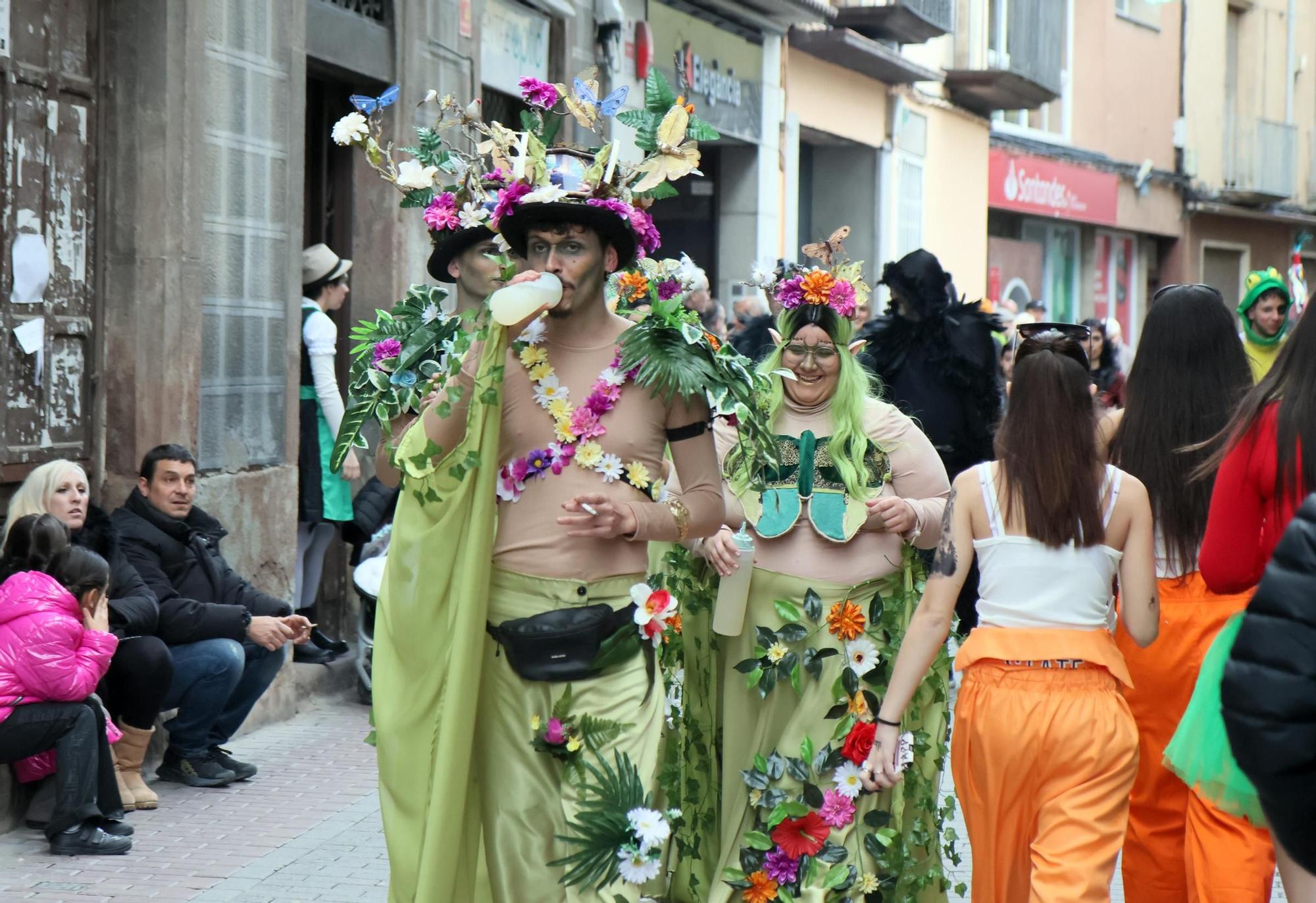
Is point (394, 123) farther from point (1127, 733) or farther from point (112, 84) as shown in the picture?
point (1127, 733)

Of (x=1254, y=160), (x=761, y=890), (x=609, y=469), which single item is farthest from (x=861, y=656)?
(x=1254, y=160)

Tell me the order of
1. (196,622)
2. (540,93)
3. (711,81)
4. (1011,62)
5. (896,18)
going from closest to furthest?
(540,93)
(196,622)
(711,81)
(896,18)
(1011,62)

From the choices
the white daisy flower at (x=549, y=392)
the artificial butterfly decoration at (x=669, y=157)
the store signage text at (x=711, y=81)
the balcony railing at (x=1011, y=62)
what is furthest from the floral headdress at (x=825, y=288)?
the balcony railing at (x=1011, y=62)

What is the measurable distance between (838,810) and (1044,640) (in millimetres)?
1214

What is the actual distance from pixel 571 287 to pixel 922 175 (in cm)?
1895

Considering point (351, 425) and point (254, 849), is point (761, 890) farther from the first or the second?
point (254, 849)

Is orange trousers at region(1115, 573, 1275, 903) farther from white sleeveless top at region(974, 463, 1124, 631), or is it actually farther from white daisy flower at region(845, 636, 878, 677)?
white daisy flower at region(845, 636, 878, 677)

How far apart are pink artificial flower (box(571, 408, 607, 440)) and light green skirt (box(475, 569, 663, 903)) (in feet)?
1.15

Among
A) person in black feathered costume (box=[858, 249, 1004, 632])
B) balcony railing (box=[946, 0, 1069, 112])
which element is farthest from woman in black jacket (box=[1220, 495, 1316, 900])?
balcony railing (box=[946, 0, 1069, 112])

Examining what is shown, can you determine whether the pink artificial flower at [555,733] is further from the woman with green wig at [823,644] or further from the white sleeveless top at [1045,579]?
the woman with green wig at [823,644]

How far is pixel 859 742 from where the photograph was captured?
564 cm

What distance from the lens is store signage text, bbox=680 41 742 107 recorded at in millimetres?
16484

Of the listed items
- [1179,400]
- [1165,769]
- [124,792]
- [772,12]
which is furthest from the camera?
[772,12]

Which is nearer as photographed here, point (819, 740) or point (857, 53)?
point (819, 740)
